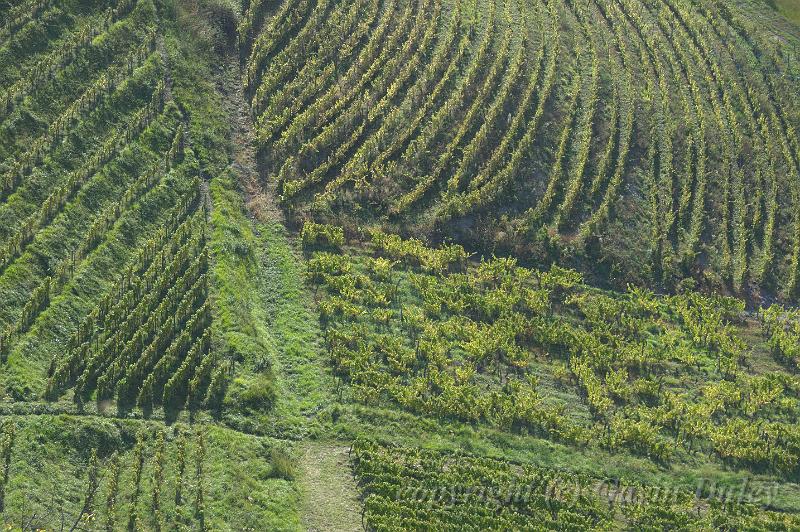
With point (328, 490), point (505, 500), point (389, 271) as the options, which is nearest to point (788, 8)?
point (389, 271)

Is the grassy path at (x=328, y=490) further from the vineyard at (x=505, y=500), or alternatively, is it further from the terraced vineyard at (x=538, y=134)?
the terraced vineyard at (x=538, y=134)

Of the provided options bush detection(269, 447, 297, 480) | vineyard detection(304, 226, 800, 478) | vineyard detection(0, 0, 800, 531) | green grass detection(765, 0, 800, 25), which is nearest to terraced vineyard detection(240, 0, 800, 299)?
vineyard detection(0, 0, 800, 531)

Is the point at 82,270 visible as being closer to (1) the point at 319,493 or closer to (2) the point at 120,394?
(2) the point at 120,394

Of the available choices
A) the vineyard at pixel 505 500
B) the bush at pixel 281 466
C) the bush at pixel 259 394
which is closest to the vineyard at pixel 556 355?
the vineyard at pixel 505 500

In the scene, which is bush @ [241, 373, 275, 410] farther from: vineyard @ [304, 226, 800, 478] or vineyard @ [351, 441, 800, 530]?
vineyard @ [351, 441, 800, 530]

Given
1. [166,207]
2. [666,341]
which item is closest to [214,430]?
[166,207]
